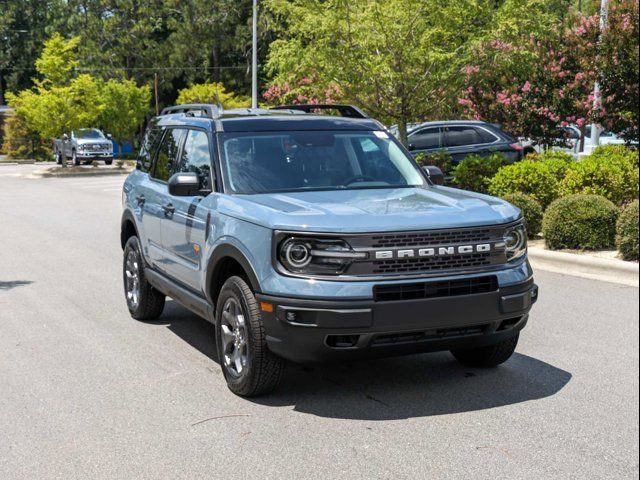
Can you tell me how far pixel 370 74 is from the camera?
49.8ft

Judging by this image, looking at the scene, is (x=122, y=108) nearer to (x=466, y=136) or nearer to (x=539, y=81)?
(x=466, y=136)

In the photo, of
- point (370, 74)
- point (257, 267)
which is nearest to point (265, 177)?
point (257, 267)

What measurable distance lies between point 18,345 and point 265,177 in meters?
2.68

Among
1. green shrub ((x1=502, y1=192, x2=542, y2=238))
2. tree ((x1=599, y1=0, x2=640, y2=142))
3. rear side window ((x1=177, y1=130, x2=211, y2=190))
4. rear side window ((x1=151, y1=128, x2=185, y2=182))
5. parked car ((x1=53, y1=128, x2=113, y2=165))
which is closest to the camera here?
rear side window ((x1=177, y1=130, x2=211, y2=190))

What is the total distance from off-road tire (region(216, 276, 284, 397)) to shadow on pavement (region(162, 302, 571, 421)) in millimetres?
128

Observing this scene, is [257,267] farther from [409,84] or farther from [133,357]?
[409,84]

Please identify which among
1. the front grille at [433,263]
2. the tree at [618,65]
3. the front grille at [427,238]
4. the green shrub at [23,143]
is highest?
the tree at [618,65]

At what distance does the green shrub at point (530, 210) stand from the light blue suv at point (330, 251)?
18.8 ft

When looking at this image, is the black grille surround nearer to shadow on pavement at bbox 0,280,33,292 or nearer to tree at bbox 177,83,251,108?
shadow on pavement at bbox 0,280,33,292

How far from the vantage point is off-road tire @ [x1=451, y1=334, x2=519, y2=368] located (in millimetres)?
6148

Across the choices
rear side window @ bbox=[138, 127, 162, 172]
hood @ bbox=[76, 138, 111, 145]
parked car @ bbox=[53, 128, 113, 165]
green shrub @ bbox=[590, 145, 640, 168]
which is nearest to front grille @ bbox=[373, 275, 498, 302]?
rear side window @ bbox=[138, 127, 162, 172]

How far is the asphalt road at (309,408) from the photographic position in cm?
457

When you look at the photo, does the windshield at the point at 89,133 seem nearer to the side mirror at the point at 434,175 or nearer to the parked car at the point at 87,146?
the parked car at the point at 87,146

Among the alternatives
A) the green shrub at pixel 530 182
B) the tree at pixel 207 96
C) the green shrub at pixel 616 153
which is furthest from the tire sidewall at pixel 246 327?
the tree at pixel 207 96
